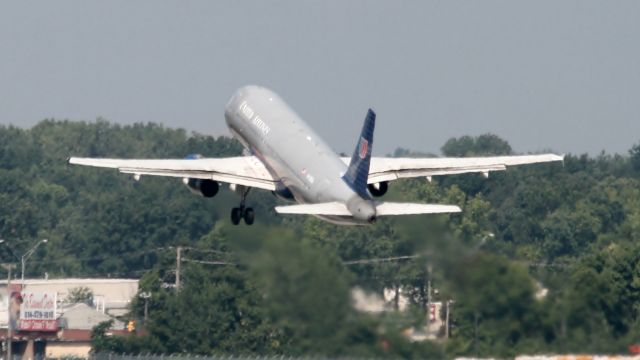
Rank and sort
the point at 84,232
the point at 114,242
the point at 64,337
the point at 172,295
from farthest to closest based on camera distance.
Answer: the point at 84,232
the point at 114,242
the point at 64,337
the point at 172,295

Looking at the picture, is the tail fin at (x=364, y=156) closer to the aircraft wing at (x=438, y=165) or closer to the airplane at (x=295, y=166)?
the airplane at (x=295, y=166)

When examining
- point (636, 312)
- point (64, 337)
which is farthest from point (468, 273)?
point (64, 337)

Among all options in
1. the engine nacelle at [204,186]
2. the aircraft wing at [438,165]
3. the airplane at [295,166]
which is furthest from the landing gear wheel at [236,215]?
the aircraft wing at [438,165]

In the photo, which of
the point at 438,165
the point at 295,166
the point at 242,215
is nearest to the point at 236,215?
the point at 242,215

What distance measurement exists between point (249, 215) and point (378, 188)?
580 centimetres

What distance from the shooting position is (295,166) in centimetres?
8362

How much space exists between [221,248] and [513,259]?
43084 mm

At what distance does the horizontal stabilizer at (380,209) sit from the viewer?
73688 millimetres

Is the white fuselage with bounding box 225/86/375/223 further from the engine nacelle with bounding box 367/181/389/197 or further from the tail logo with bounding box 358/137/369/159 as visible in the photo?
the engine nacelle with bounding box 367/181/389/197

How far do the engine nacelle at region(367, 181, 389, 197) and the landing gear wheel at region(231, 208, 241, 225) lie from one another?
610 cm

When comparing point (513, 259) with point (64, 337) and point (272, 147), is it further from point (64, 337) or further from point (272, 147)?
point (64, 337)

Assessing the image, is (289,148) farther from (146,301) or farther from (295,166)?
(146,301)

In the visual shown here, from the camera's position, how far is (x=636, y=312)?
246ft

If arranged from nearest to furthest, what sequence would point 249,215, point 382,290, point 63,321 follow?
point 382,290 < point 249,215 < point 63,321
